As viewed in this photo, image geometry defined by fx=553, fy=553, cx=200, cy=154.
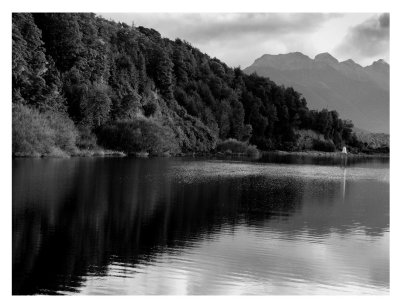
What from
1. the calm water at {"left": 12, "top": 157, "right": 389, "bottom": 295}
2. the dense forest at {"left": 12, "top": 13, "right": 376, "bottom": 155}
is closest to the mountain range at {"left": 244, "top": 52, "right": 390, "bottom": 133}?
the calm water at {"left": 12, "top": 157, "right": 389, "bottom": 295}

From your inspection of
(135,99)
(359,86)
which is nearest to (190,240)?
(359,86)

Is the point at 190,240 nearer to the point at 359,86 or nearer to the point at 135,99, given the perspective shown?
the point at 359,86

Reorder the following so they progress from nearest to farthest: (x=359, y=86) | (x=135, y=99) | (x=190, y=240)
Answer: (x=190, y=240)
(x=359, y=86)
(x=135, y=99)

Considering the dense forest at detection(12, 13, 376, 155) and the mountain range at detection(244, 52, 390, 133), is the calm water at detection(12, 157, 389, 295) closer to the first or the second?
the mountain range at detection(244, 52, 390, 133)

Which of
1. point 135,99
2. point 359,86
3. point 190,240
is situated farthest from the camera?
point 135,99

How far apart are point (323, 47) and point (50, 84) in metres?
33.5

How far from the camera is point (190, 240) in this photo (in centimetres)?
1389

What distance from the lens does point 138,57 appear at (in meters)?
75.4

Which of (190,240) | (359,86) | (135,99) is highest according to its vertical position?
(135,99)

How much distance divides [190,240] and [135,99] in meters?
51.6

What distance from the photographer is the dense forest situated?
A: 43.2 metres

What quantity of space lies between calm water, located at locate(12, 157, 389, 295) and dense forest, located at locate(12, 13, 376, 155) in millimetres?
18815
